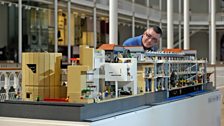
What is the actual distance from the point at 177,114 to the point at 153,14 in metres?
23.0

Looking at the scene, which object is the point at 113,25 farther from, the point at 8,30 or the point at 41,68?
the point at 41,68

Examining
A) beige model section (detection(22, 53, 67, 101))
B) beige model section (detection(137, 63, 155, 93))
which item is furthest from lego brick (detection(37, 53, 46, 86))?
beige model section (detection(137, 63, 155, 93))

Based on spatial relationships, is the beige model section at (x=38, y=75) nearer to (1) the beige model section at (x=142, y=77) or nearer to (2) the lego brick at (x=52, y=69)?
(2) the lego brick at (x=52, y=69)

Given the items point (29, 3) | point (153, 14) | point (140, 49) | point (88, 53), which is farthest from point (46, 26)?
point (88, 53)

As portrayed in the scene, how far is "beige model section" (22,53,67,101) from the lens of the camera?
3512 millimetres

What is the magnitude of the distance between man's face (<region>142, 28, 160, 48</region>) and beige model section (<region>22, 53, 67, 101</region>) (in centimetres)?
186

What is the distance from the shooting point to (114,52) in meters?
4.30

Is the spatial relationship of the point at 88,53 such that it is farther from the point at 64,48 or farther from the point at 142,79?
the point at 64,48

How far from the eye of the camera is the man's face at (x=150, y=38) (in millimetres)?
5184

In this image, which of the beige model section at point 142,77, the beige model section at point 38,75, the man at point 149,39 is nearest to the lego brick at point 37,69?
the beige model section at point 38,75

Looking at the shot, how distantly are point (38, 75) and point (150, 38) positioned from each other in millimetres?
2125

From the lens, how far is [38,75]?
3.50 meters

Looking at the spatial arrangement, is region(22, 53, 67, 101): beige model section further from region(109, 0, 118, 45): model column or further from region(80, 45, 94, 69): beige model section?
region(109, 0, 118, 45): model column

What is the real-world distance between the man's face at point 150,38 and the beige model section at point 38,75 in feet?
6.12
